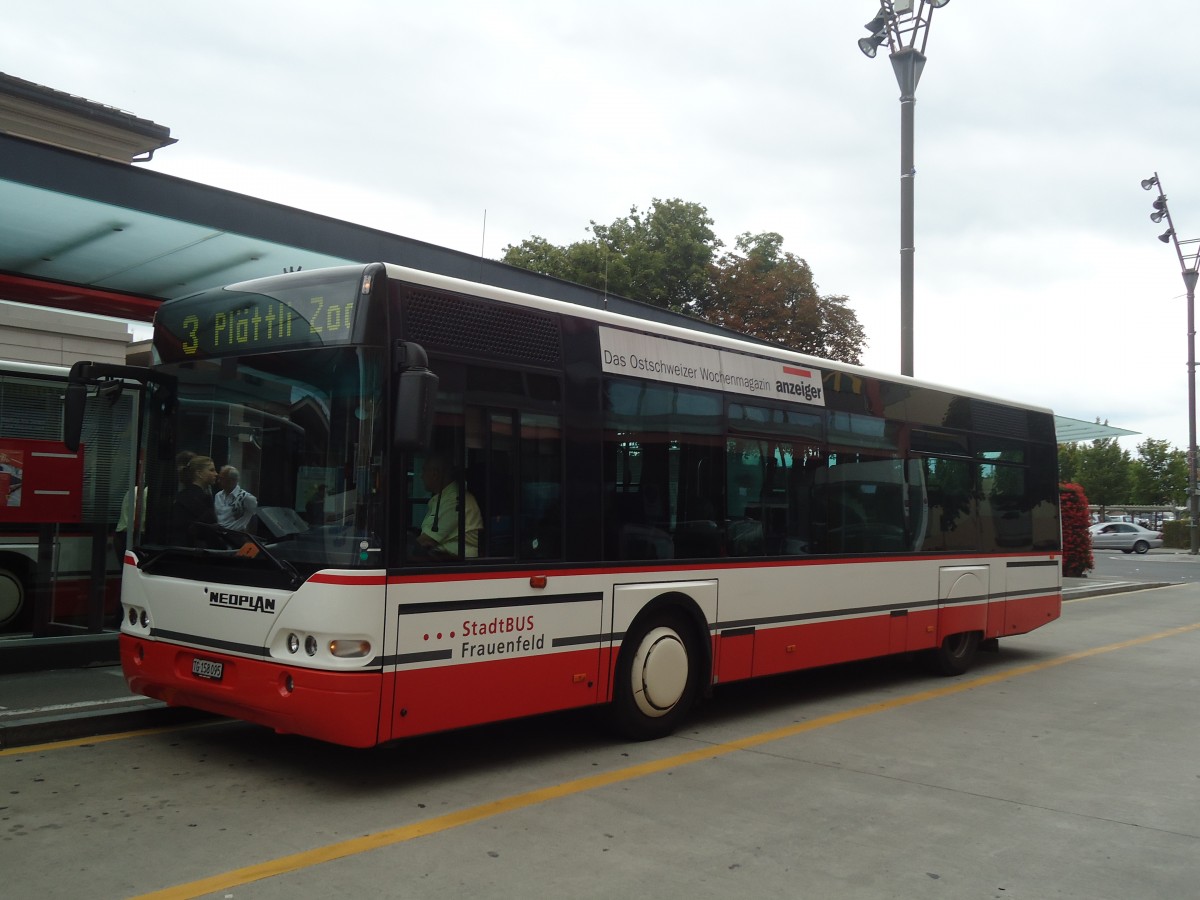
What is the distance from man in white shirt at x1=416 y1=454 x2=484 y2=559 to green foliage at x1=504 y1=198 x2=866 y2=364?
123ft

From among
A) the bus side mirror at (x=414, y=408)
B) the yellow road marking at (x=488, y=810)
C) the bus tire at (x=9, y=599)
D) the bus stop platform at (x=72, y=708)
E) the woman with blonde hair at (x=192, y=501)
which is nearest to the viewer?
the yellow road marking at (x=488, y=810)

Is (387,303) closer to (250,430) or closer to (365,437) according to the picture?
(365,437)

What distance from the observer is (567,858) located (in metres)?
5.11

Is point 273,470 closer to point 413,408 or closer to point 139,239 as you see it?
point 413,408

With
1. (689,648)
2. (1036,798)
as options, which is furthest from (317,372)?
(1036,798)

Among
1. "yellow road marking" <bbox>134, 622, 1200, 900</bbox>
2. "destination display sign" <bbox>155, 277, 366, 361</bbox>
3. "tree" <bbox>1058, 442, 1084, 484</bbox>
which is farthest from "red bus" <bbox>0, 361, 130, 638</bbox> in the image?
"tree" <bbox>1058, 442, 1084, 484</bbox>

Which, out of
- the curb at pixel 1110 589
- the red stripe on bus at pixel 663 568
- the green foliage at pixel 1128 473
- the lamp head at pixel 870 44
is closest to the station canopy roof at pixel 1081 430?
the curb at pixel 1110 589

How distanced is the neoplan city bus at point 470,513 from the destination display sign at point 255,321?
0.06ft

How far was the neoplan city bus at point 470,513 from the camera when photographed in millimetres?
5902

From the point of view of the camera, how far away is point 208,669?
6.34 metres

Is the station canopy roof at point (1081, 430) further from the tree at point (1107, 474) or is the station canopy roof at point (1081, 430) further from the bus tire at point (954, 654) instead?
the tree at point (1107, 474)

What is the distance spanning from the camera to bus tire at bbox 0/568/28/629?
10359mm

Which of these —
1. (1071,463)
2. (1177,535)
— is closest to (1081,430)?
(1177,535)

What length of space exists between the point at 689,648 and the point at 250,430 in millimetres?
3564
